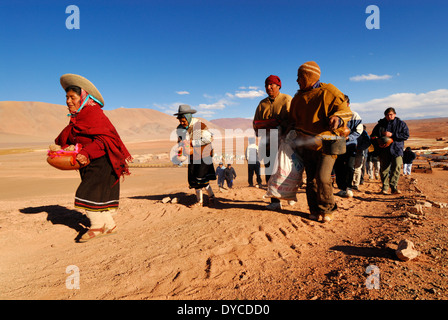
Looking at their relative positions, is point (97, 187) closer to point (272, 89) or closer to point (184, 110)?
point (184, 110)

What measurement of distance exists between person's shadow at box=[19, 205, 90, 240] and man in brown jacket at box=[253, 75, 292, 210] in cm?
332

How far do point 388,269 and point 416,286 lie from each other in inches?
10.0

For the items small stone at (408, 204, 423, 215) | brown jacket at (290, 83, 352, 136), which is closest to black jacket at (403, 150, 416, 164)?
small stone at (408, 204, 423, 215)

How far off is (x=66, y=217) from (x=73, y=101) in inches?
98.6

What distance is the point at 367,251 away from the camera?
8.63 feet

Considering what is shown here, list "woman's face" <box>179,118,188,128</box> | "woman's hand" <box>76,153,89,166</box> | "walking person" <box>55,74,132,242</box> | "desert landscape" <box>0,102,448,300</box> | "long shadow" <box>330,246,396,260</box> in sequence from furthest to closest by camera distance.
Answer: "woman's face" <box>179,118,188,128</box> → "walking person" <box>55,74,132,242</box> → "woman's hand" <box>76,153,89,166</box> → "long shadow" <box>330,246,396,260</box> → "desert landscape" <box>0,102,448,300</box>

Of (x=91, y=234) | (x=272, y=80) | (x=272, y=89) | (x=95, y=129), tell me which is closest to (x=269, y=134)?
(x=272, y=89)

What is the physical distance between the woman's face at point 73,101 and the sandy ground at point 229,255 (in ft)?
6.39

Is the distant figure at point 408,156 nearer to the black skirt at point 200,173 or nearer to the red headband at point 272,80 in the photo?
the red headband at point 272,80

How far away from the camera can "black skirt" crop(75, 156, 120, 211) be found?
336 centimetres

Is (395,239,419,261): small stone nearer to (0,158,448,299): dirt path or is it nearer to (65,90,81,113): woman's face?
(0,158,448,299): dirt path

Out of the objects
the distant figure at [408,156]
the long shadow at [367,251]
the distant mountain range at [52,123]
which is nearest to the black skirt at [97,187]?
the long shadow at [367,251]
